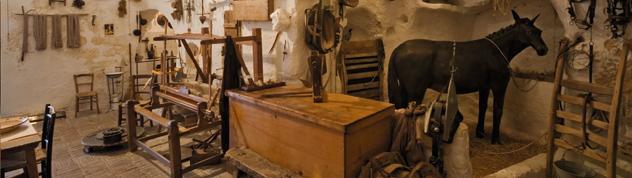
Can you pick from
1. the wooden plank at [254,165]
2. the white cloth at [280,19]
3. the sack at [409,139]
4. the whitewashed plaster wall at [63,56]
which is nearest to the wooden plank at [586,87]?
the sack at [409,139]

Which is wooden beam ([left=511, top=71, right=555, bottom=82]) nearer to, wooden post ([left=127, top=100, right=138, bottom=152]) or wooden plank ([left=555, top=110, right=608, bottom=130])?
wooden plank ([left=555, top=110, right=608, bottom=130])

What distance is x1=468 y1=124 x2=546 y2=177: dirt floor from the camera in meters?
4.06

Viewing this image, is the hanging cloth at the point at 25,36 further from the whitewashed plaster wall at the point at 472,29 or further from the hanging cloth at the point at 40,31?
the whitewashed plaster wall at the point at 472,29

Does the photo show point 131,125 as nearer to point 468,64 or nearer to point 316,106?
point 316,106

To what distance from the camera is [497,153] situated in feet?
14.4

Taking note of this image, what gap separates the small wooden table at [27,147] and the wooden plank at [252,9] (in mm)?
2401

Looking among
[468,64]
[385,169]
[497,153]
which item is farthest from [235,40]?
[497,153]

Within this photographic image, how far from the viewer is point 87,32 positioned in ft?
23.3

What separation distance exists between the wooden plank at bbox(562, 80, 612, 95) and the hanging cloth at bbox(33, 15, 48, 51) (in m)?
7.34

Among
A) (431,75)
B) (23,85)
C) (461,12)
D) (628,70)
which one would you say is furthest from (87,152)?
(628,70)

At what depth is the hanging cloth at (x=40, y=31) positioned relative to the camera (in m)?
6.55

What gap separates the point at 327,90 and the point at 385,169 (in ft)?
8.00

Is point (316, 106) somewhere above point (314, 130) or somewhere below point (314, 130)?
above

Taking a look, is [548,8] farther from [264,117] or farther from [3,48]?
[3,48]
